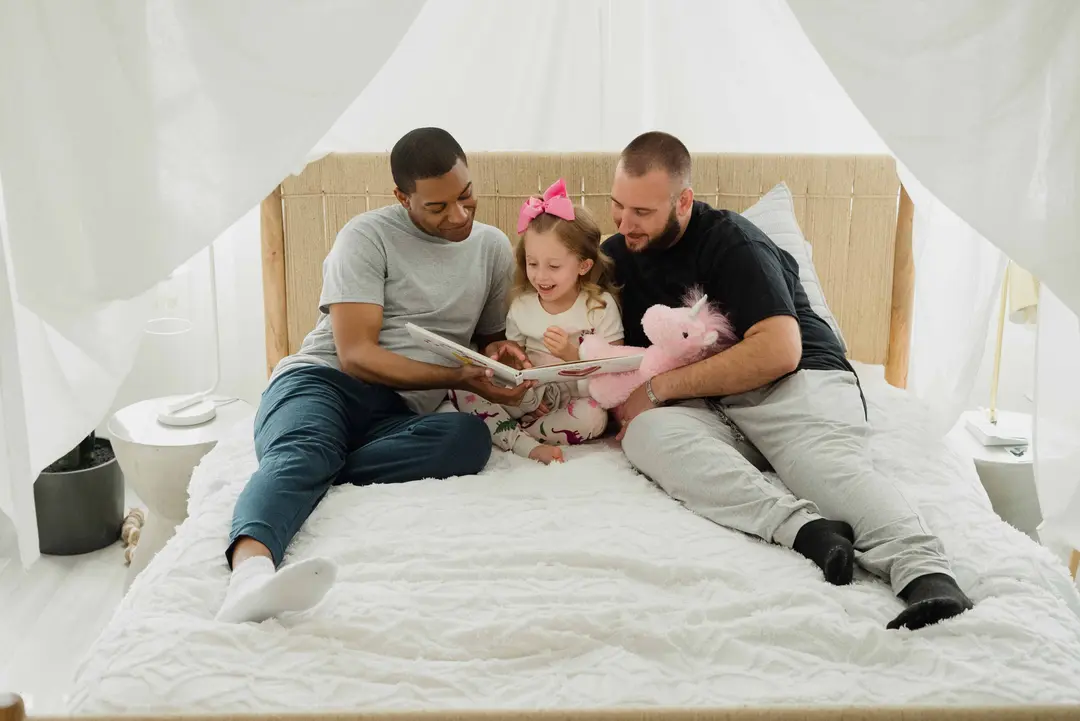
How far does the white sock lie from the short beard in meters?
1.13

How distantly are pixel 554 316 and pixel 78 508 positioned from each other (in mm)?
1467

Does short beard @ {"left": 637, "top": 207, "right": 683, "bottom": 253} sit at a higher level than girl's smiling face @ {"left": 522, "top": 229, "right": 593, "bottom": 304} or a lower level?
higher

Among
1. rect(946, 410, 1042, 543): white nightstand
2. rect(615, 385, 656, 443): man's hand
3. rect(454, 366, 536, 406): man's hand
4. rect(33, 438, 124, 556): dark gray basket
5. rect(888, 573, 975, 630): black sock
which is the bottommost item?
rect(33, 438, 124, 556): dark gray basket

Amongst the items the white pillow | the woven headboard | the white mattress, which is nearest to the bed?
the white mattress

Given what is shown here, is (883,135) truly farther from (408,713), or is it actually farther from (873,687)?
(408,713)

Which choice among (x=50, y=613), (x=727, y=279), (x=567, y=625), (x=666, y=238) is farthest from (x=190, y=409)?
→ (x=567, y=625)

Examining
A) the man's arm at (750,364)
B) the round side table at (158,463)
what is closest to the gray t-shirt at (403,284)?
the round side table at (158,463)

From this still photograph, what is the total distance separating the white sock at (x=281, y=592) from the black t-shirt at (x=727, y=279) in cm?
108

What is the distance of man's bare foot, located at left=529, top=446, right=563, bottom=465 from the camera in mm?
2172

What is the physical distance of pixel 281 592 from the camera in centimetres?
145

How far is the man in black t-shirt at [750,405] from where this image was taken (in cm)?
175

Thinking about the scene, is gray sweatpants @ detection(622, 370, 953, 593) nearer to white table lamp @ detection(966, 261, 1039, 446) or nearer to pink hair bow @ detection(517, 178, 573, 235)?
pink hair bow @ detection(517, 178, 573, 235)

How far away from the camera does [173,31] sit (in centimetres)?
145

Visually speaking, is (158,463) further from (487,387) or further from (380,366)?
(487,387)
